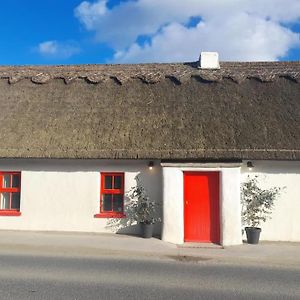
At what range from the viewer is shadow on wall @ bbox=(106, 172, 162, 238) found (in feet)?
44.1

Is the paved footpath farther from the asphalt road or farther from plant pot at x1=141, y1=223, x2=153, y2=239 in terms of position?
the asphalt road

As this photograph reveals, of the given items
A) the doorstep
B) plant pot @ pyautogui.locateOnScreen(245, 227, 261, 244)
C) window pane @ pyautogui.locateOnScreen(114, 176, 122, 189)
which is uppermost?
window pane @ pyautogui.locateOnScreen(114, 176, 122, 189)

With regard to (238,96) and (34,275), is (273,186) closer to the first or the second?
(238,96)

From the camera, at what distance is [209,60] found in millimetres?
17750

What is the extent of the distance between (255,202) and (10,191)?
8787 millimetres

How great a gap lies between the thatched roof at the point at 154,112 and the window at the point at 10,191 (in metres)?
1.13

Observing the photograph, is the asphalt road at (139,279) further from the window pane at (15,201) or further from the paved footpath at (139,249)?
the window pane at (15,201)

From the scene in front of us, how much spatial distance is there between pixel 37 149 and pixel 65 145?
1.00 meters

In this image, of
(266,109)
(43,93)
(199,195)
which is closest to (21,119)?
(43,93)

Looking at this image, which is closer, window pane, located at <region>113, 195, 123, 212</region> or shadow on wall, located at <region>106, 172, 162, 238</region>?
shadow on wall, located at <region>106, 172, 162, 238</region>

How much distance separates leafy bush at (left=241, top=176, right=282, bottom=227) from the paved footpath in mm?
879

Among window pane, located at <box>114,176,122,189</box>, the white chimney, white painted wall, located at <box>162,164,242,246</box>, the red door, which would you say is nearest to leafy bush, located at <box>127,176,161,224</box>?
window pane, located at <box>114,176,122,189</box>

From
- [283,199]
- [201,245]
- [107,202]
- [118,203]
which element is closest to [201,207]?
[201,245]

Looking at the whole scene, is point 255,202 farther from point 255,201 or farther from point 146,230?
point 146,230
